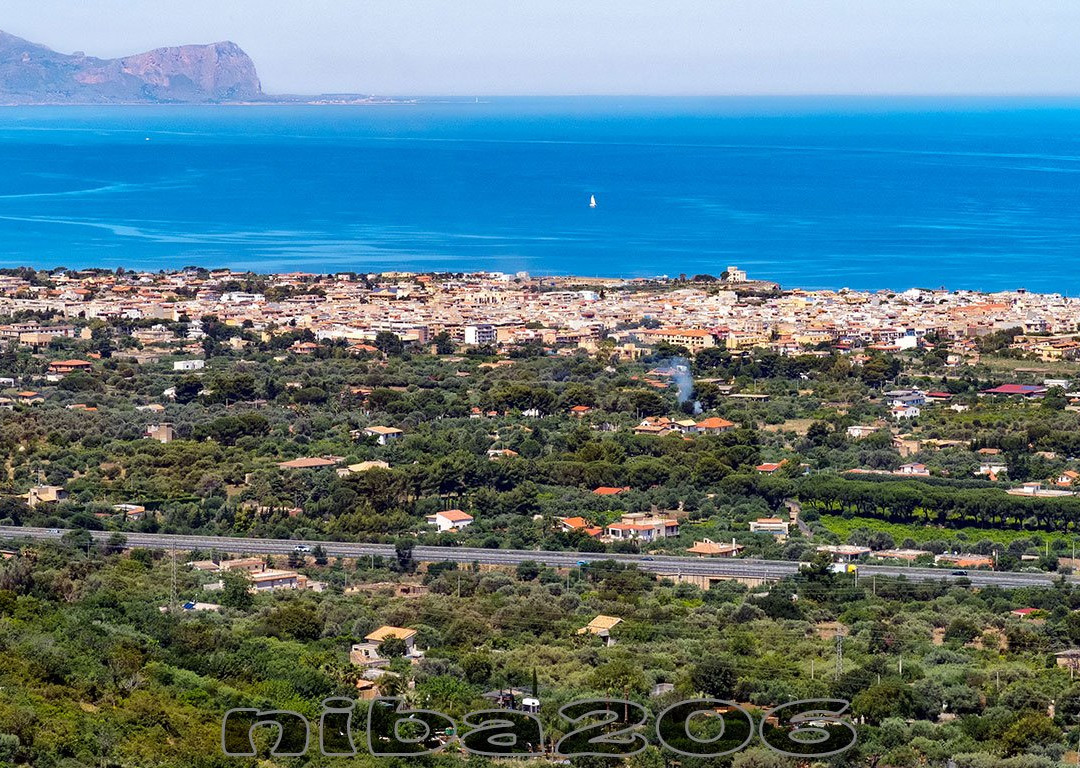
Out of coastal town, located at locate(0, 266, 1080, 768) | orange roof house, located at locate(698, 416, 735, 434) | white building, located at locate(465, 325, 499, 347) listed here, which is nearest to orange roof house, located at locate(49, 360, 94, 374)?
coastal town, located at locate(0, 266, 1080, 768)

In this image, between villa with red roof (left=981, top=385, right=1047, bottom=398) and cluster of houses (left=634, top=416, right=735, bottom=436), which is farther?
villa with red roof (left=981, top=385, right=1047, bottom=398)

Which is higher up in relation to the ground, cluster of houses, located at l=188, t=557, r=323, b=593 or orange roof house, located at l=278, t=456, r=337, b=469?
cluster of houses, located at l=188, t=557, r=323, b=593

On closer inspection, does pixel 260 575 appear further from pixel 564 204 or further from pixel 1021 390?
pixel 564 204

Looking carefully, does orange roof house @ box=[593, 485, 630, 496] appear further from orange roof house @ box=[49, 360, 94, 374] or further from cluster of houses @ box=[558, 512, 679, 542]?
orange roof house @ box=[49, 360, 94, 374]

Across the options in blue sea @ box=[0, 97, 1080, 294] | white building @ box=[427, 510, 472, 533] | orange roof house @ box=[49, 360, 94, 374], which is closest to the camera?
white building @ box=[427, 510, 472, 533]

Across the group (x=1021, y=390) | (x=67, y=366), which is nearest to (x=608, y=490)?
(x=1021, y=390)

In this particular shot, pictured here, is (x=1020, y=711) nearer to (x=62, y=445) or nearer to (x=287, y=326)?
(x=62, y=445)
